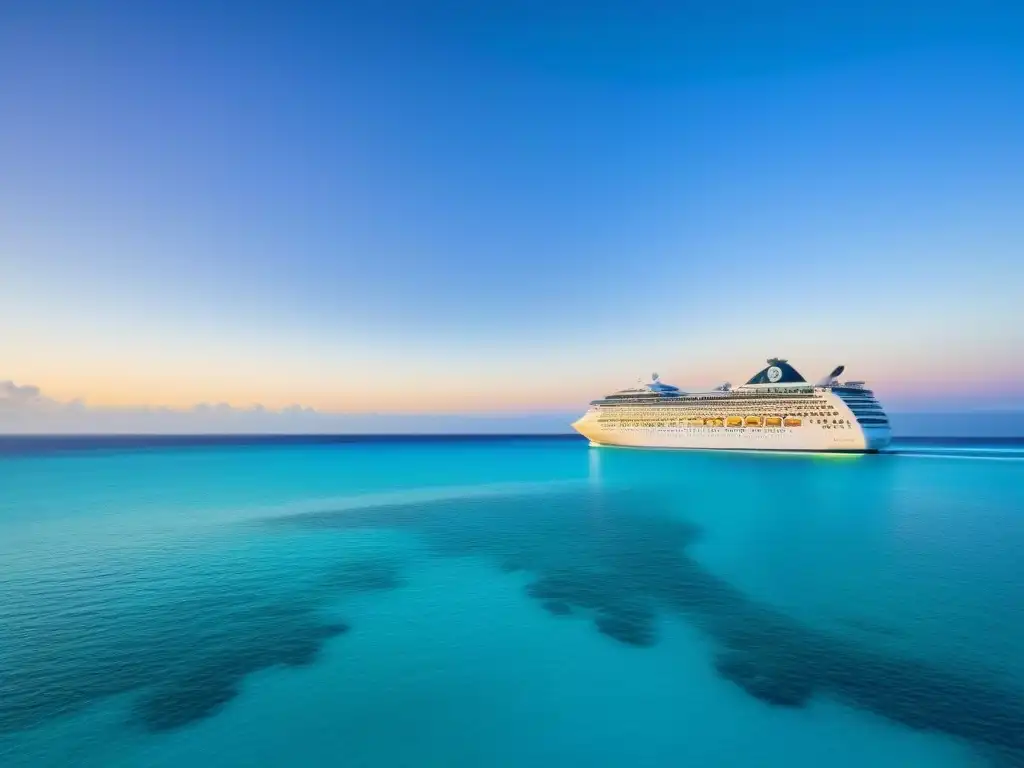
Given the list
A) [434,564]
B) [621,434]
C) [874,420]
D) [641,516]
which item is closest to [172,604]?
[434,564]

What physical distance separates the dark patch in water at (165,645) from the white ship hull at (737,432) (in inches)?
3629

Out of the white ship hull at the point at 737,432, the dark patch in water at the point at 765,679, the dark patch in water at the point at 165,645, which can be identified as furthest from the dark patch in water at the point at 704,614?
the white ship hull at the point at 737,432

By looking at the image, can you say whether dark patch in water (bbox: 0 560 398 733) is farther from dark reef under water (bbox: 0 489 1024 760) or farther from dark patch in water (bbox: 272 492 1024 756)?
dark patch in water (bbox: 272 492 1024 756)

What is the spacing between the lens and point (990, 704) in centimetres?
1162

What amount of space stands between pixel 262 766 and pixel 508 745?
197 inches

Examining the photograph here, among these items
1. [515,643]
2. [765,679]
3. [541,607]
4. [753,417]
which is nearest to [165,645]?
[515,643]

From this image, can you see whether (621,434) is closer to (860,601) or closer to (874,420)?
(874,420)

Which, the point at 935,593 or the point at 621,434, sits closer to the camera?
the point at 935,593

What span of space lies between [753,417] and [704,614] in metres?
89.4

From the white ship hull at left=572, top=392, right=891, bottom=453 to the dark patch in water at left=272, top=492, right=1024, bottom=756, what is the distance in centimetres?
6998

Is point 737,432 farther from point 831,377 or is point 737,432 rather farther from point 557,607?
point 557,607

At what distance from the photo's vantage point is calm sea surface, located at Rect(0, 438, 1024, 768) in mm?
10539

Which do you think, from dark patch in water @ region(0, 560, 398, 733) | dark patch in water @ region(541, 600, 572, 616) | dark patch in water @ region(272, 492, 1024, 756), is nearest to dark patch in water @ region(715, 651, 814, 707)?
dark patch in water @ region(272, 492, 1024, 756)

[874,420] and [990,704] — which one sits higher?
[874,420]
